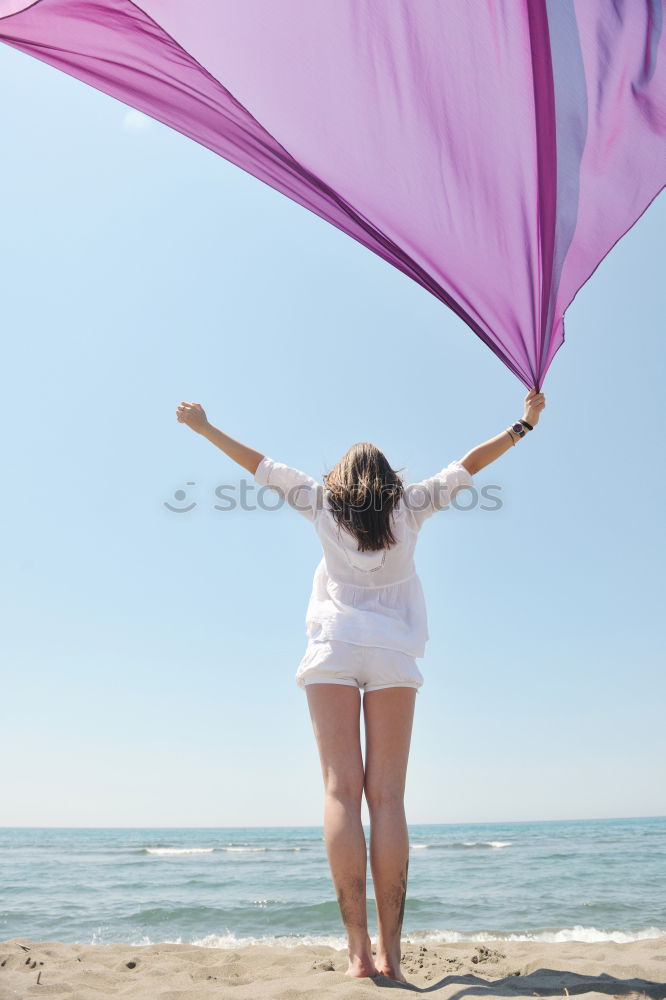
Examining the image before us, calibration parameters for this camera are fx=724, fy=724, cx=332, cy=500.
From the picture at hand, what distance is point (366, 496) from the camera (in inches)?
113

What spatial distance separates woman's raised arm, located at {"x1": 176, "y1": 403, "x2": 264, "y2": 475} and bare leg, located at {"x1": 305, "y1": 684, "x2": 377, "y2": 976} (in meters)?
0.95

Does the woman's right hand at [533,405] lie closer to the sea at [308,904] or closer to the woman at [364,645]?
the woman at [364,645]

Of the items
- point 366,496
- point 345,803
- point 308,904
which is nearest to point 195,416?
point 366,496

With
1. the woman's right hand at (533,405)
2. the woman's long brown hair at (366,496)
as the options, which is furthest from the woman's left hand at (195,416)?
the woman's right hand at (533,405)

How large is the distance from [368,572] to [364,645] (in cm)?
32

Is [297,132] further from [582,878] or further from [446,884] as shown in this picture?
[582,878]

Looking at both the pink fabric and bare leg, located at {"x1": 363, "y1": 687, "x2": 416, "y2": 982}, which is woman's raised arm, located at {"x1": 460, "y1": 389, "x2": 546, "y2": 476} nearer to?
the pink fabric

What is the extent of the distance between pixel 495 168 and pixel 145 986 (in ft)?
12.1

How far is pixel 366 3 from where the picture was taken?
10.1ft

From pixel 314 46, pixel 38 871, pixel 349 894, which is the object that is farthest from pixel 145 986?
pixel 38 871

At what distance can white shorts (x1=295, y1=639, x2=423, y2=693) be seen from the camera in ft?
8.85

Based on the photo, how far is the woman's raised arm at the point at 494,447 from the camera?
3092mm

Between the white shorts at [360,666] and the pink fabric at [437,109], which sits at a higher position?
the pink fabric at [437,109]

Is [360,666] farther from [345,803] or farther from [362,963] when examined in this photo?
[362,963]
